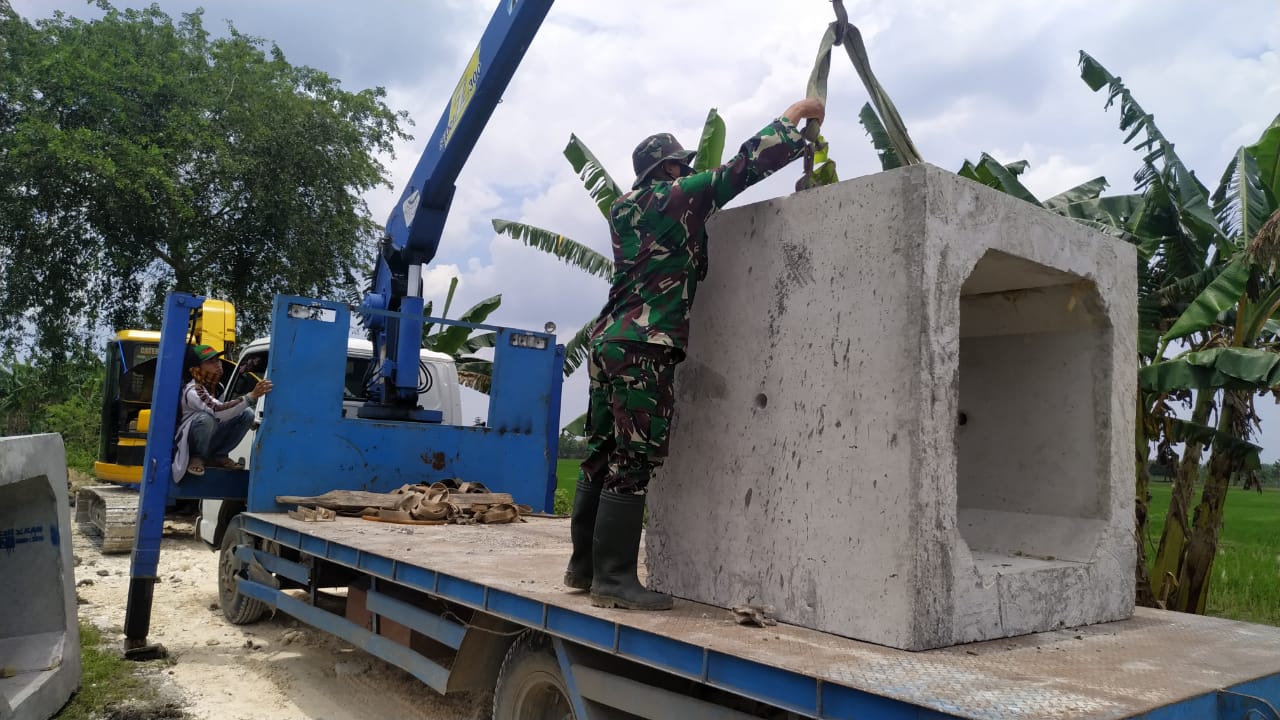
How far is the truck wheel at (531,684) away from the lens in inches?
128

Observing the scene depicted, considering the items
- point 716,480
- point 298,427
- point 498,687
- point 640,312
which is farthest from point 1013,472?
point 298,427

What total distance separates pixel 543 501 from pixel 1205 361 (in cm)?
485

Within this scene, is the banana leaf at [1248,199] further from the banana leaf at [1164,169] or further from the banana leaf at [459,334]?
the banana leaf at [459,334]

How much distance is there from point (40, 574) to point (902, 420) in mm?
4417

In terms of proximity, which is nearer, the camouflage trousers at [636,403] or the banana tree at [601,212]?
the camouflage trousers at [636,403]

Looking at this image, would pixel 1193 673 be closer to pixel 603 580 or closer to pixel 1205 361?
pixel 603 580

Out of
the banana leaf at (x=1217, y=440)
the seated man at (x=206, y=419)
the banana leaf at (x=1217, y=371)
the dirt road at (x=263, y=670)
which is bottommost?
the dirt road at (x=263, y=670)

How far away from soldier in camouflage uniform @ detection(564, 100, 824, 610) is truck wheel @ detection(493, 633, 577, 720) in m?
0.39

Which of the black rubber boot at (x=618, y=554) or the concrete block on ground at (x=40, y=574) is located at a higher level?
the black rubber boot at (x=618, y=554)

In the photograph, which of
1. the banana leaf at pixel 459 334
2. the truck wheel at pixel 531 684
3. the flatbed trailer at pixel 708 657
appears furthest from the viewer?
the banana leaf at pixel 459 334

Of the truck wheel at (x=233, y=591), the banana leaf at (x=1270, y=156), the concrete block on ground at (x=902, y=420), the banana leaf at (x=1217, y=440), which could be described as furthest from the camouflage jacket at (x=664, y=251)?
the banana leaf at (x=1270, y=156)

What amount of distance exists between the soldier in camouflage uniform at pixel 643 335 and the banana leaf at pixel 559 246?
8.07 metres

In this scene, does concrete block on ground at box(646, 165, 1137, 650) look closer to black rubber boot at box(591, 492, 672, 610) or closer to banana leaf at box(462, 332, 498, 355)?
black rubber boot at box(591, 492, 672, 610)

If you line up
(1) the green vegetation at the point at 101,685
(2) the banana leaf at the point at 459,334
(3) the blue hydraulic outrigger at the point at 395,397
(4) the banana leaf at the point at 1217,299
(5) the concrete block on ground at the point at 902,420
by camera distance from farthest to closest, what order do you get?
(2) the banana leaf at the point at 459,334 < (4) the banana leaf at the point at 1217,299 < (3) the blue hydraulic outrigger at the point at 395,397 < (1) the green vegetation at the point at 101,685 < (5) the concrete block on ground at the point at 902,420
